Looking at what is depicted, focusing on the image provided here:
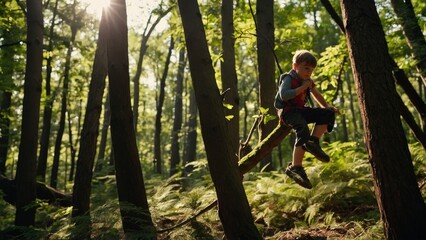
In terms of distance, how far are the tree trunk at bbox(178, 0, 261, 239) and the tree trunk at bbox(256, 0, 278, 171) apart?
1748 mm

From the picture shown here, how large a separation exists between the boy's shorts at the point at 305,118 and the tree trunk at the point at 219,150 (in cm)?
83

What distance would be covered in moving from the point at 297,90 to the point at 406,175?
157 centimetres

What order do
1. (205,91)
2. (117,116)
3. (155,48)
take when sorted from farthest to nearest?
1. (155,48)
2. (117,116)
3. (205,91)

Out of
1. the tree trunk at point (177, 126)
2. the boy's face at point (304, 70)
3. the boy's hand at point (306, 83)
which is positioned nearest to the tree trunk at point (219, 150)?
the boy's hand at point (306, 83)

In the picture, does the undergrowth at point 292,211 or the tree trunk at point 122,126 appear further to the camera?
the tree trunk at point 122,126

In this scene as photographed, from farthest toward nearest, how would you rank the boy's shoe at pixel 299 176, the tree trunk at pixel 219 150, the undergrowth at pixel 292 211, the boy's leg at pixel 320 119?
1. the undergrowth at pixel 292 211
2. the boy's leg at pixel 320 119
3. the boy's shoe at pixel 299 176
4. the tree trunk at pixel 219 150

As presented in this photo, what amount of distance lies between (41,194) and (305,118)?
7.51m

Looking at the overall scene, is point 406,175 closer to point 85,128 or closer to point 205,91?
point 205,91

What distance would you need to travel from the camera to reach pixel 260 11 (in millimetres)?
7070

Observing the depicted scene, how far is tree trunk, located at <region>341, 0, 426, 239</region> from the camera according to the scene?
2.81m

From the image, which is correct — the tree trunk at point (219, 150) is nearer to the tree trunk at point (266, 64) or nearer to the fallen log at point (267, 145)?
the fallen log at point (267, 145)

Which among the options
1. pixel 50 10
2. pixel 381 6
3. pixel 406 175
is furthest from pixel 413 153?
pixel 50 10

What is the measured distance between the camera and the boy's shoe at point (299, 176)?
401 cm

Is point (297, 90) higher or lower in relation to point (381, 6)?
lower
